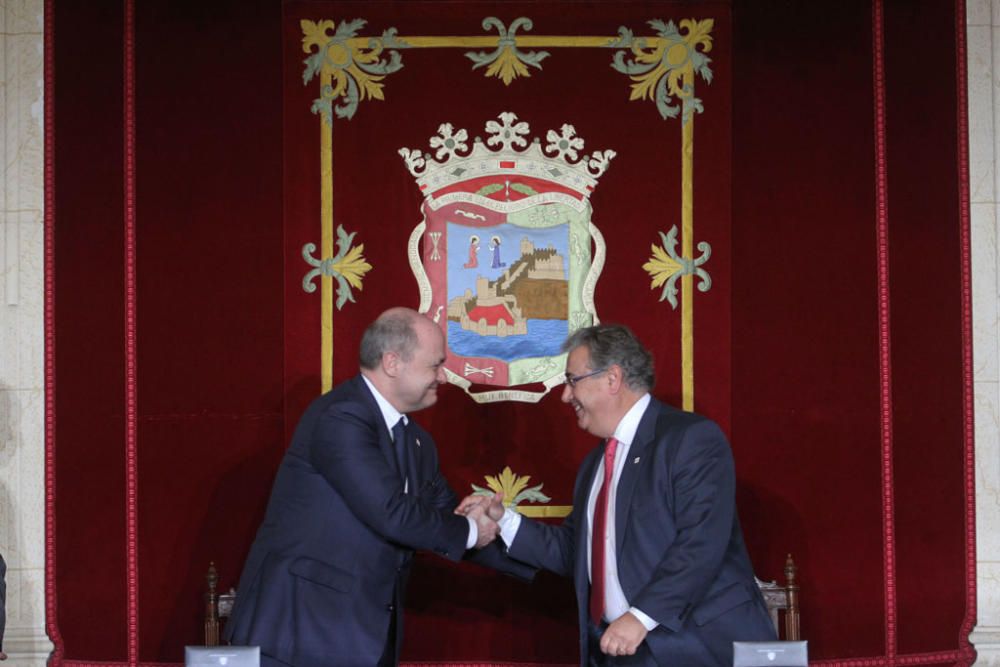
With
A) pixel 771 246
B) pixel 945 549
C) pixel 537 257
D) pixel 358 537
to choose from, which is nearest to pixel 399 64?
pixel 537 257

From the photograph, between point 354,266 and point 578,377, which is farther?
point 354,266

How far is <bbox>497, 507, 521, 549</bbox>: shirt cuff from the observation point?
12.9 ft

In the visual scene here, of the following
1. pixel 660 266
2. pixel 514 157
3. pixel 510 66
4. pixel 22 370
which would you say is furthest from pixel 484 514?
pixel 22 370

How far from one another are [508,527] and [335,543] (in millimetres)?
633

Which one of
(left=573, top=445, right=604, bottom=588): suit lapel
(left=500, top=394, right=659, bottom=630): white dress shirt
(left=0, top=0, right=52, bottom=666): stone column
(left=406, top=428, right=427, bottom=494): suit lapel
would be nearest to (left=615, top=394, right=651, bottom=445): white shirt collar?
(left=500, top=394, right=659, bottom=630): white dress shirt

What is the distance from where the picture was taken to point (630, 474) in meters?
Result: 3.51

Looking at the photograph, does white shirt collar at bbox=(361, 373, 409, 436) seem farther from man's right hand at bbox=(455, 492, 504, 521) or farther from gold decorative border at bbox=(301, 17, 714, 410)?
gold decorative border at bbox=(301, 17, 714, 410)

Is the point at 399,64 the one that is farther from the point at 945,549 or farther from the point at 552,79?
the point at 945,549

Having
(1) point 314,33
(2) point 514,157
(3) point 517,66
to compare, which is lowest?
(2) point 514,157

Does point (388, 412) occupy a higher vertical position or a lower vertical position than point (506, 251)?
lower

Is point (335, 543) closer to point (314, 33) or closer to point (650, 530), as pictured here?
point (650, 530)

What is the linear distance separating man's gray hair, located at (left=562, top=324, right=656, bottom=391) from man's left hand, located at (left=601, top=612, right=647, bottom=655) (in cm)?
66

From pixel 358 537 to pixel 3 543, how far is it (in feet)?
5.67

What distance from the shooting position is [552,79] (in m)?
4.64
